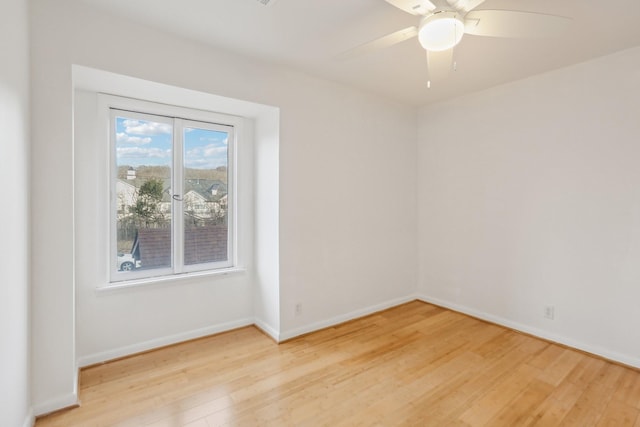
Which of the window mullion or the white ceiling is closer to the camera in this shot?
the white ceiling

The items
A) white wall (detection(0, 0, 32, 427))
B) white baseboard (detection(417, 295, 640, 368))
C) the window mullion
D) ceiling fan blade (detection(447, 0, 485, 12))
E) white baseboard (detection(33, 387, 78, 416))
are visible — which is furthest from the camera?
the window mullion

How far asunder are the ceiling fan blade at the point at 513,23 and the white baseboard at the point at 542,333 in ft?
8.60

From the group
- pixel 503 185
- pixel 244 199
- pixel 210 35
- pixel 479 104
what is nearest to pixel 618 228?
pixel 503 185

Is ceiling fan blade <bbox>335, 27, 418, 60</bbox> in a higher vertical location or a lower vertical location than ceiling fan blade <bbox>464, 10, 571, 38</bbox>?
higher

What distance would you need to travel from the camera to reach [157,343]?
8.84 ft

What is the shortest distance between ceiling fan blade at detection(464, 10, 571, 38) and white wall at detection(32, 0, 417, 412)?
168cm

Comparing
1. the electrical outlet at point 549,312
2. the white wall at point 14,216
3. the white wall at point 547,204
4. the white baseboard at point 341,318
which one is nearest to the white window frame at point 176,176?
the white wall at point 14,216

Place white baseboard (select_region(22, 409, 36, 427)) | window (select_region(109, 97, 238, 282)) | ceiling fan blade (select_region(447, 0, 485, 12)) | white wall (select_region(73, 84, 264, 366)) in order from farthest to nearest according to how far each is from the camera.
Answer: window (select_region(109, 97, 238, 282)) < white wall (select_region(73, 84, 264, 366)) < white baseboard (select_region(22, 409, 36, 427)) < ceiling fan blade (select_region(447, 0, 485, 12))

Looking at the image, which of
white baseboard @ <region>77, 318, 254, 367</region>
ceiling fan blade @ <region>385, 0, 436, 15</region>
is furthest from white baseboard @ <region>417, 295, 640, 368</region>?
ceiling fan blade @ <region>385, 0, 436, 15</region>

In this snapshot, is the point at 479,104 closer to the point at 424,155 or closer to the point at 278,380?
the point at 424,155

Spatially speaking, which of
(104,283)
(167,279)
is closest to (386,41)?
(167,279)

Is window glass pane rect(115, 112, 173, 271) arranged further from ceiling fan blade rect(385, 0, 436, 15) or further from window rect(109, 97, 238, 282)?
ceiling fan blade rect(385, 0, 436, 15)

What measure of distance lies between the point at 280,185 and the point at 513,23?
79.0 inches

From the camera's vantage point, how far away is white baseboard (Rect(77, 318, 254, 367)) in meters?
2.43
